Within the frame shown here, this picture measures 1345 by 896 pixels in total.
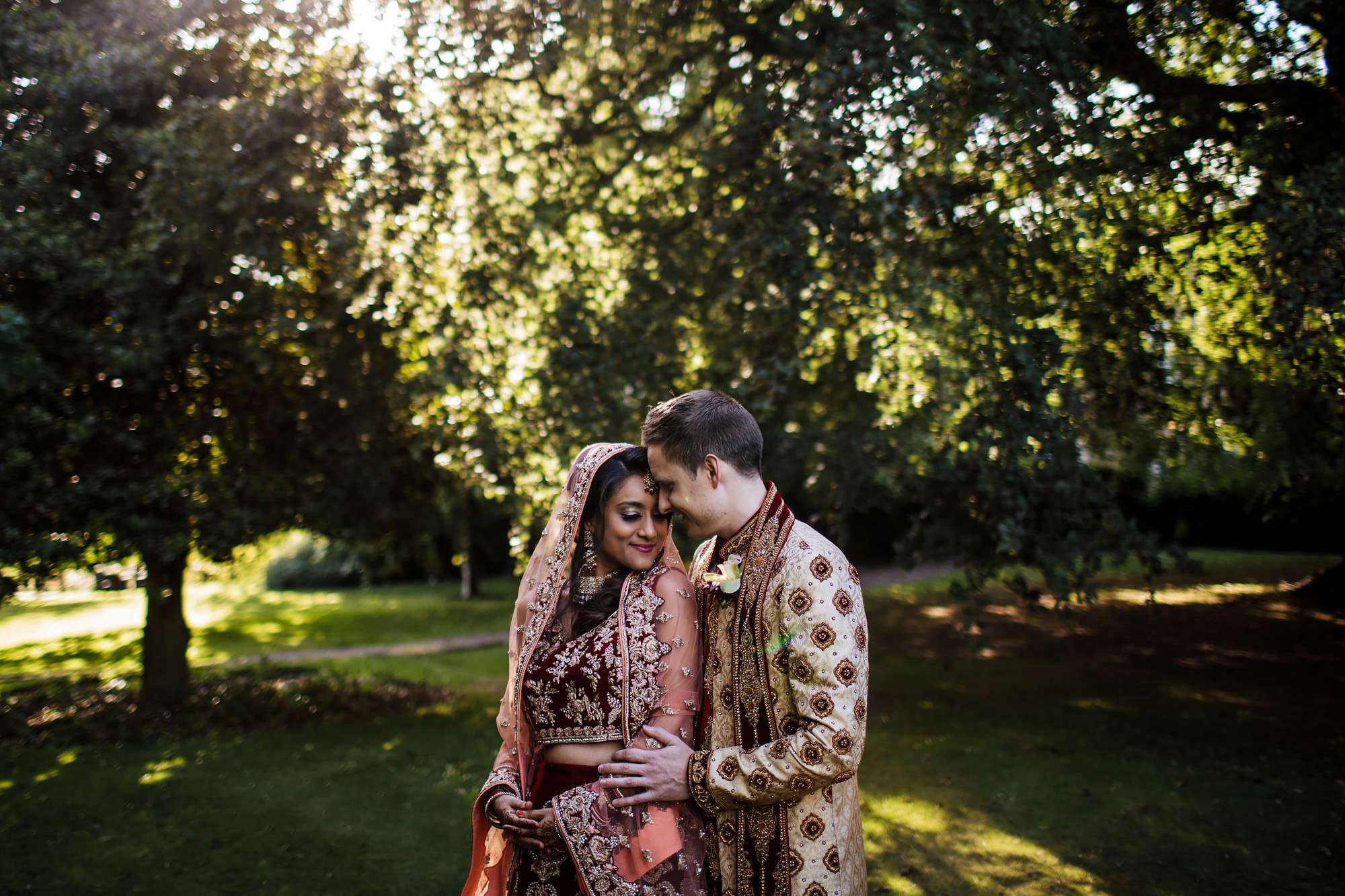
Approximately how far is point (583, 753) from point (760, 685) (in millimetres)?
604

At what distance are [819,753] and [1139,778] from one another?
549cm

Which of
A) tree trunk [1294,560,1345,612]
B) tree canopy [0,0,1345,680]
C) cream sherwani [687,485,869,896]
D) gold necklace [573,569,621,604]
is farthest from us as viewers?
tree trunk [1294,560,1345,612]

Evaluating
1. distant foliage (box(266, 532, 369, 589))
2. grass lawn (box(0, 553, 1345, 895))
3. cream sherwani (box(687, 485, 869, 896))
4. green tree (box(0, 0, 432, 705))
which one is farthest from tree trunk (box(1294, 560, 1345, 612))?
distant foliage (box(266, 532, 369, 589))

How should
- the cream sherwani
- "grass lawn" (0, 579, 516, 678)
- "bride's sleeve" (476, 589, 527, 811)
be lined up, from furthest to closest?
"grass lawn" (0, 579, 516, 678) < "bride's sleeve" (476, 589, 527, 811) < the cream sherwani

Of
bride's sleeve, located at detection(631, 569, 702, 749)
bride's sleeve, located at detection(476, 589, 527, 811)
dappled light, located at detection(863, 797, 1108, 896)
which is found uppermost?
bride's sleeve, located at detection(631, 569, 702, 749)

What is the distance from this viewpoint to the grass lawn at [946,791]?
17.1 ft

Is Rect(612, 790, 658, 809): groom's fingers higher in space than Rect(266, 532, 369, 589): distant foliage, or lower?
higher

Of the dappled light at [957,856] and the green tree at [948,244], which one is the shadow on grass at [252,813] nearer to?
the dappled light at [957,856]

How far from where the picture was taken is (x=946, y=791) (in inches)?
256

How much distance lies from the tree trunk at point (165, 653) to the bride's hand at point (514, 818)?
23.2 ft

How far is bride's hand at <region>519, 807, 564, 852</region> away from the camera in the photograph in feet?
8.75

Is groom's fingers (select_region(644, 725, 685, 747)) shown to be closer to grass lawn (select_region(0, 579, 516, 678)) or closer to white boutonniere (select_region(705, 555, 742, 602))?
white boutonniere (select_region(705, 555, 742, 602))

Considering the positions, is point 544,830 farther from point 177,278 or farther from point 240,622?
point 240,622

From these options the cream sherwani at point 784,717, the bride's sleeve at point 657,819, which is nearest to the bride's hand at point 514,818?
the bride's sleeve at point 657,819
